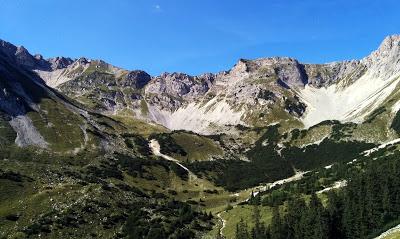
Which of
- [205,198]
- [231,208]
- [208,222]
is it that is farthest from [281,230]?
[205,198]

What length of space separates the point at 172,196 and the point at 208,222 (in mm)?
62675

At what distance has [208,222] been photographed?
13650cm

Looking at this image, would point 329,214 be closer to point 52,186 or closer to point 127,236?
point 127,236

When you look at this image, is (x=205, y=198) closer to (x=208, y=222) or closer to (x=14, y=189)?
(x=208, y=222)

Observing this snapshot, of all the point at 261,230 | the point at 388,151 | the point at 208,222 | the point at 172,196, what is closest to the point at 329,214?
the point at 261,230

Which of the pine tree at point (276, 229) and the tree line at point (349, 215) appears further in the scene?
the pine tree at point (276, 229)

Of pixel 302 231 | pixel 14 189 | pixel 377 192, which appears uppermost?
pixel 14 189

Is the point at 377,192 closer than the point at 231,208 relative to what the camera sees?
Yes

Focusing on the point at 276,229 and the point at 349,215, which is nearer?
the point at 349,215

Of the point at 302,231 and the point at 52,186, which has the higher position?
the point at 52,186

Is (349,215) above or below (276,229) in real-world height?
above

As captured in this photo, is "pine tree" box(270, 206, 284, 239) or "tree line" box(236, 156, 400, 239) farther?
"pine tree" box(270, 206, 284, 239)

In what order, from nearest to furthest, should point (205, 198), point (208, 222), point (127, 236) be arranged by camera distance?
point (127, 236) < point (208, 222) < point (205, 198)

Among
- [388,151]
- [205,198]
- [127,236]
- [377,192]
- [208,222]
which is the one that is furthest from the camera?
[205,198]
